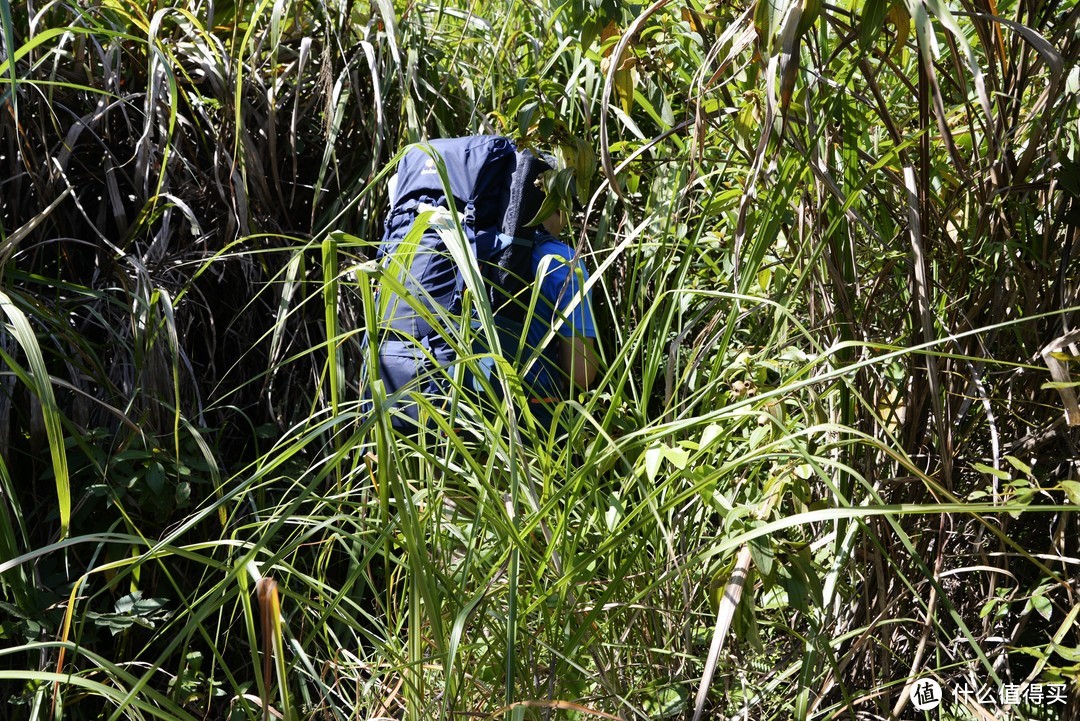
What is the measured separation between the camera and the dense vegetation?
959 millimetres

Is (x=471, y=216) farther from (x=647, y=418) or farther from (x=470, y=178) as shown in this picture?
(x=647, y=418)

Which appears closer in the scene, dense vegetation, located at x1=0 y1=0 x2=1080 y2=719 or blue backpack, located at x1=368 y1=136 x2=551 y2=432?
dense vegetation, located at x1=0 y1=0 x2=1080 y2=719

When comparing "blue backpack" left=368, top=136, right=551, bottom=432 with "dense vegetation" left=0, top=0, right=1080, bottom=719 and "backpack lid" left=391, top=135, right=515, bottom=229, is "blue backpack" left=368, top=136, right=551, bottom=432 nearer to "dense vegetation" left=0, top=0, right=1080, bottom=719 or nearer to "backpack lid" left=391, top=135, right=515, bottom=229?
"backpack lid" left=391, top=135, right=515, bottom=229

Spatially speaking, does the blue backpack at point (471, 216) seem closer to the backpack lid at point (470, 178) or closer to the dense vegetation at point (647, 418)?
the backpack lid at point (470, 178)

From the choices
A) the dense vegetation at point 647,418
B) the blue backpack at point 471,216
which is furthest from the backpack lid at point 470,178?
the dense vegetation at point 647,418

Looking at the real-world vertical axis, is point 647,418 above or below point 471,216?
below

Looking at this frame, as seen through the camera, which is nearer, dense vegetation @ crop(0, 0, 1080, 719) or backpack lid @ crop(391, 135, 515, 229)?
dense vegetation @ crop(0, 0, 1080, 719)

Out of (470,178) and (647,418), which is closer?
(647,418)

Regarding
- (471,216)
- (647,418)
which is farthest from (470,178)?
(647,418)

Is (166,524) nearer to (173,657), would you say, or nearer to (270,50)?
(173,657)

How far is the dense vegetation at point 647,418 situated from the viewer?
959mm

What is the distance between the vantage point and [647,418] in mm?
1328

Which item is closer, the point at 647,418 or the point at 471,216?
the point at 647,418

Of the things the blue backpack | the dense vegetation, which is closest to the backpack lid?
the blue backpack
